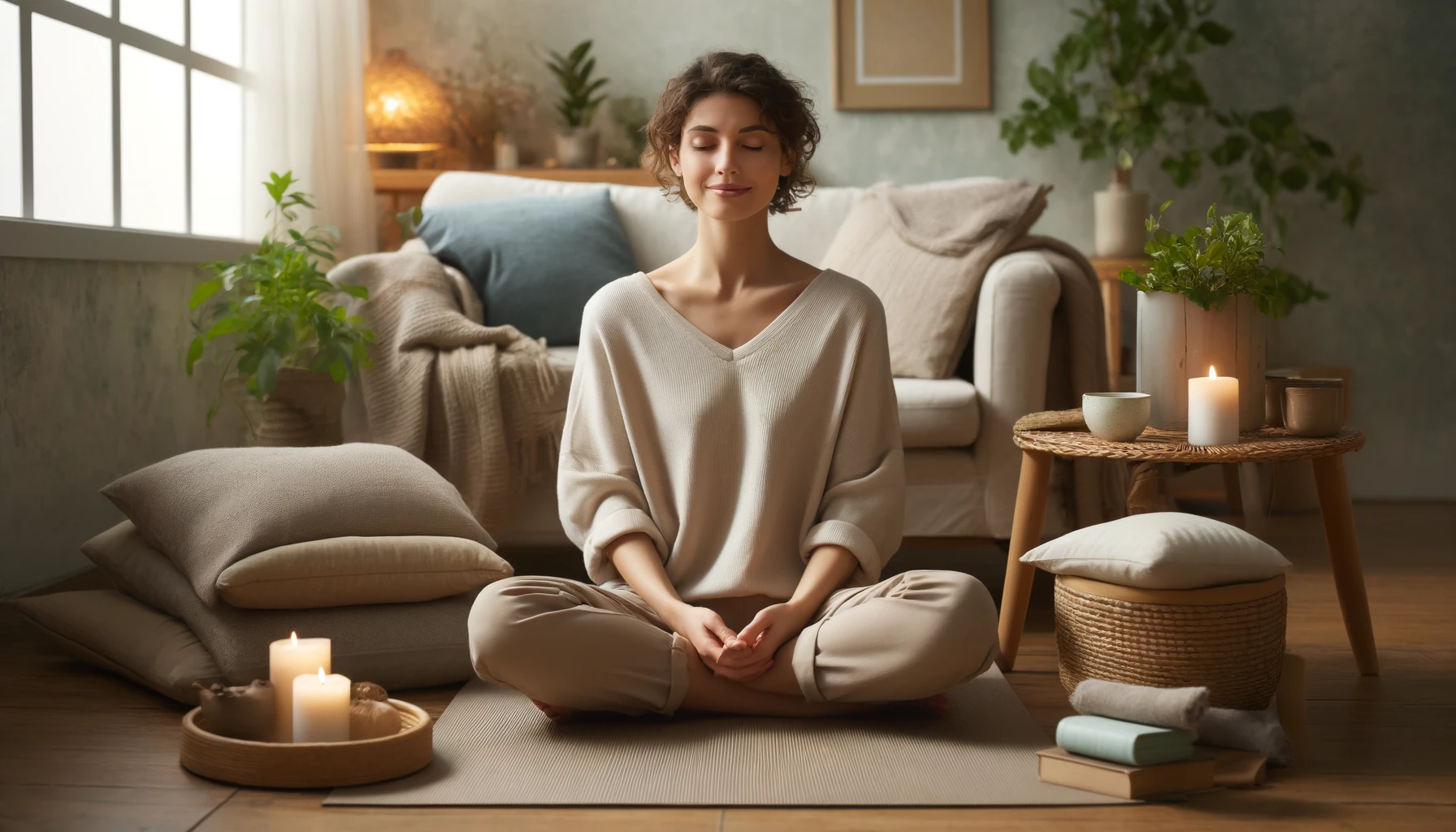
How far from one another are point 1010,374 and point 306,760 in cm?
164

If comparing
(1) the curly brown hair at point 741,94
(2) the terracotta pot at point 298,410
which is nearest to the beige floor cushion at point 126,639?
(2) the terracotta pot at point 298,410

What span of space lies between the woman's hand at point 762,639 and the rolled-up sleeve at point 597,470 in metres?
0.22

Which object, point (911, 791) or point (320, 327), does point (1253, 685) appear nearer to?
point (911, 791)

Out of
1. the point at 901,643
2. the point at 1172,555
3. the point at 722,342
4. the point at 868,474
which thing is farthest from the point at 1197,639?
the point at 722,342

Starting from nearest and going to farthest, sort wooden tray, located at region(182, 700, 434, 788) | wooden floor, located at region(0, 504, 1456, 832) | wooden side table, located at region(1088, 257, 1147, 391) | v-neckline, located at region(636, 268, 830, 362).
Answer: wooden floor, located at region(0, 504, 1456, 832) → wooden tray, located at region(182, 700, 434, 788) → v-neckline, located at region(636, 268, 830, 362) → wooden side table, located at region(1088, 257, 1147, 391)

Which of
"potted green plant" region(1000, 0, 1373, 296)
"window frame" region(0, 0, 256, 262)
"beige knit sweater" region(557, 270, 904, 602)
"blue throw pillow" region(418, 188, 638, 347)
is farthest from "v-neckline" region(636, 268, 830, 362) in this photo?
"potted green plant" region(1000, 0, 1373, 296)

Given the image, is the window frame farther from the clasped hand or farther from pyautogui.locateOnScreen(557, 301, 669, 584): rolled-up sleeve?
the clasped hand

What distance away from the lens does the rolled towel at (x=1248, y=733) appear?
1.73 meters

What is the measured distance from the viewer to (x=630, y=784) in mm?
1657

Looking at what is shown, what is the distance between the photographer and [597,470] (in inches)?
79.4

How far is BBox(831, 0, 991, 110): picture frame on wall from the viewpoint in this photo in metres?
4.32

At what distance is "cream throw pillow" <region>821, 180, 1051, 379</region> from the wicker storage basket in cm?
112

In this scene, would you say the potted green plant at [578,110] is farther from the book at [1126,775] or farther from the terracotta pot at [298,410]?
the book at [1126,775]

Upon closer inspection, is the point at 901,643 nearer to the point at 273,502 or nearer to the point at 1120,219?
the point at 273,502
